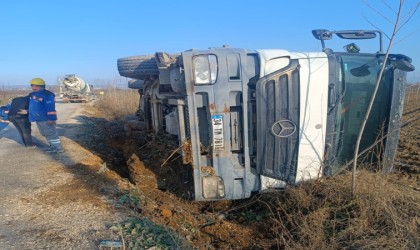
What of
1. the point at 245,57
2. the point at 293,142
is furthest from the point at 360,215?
the point at 245,57

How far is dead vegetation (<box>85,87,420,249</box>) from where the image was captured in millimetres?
3357

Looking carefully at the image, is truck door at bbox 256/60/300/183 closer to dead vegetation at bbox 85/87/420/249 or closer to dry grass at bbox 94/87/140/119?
dead vegetation at bbox 85/87/420/249

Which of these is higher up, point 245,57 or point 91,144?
point 245,57

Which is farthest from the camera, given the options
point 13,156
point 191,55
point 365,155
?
point 13,156

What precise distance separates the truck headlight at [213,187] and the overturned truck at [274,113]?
0.04 feet

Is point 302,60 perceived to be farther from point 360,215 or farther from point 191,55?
point 360,215

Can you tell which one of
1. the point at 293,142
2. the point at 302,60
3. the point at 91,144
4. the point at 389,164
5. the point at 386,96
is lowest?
the point at 91,144

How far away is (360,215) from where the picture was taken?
3.61 m

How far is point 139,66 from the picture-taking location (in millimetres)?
5730

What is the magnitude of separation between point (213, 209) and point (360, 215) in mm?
1887

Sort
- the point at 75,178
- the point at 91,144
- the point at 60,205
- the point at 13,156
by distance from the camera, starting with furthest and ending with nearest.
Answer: the point at 91,144 < the point at 13,156 < the point at 75,178 < the point at 60,205

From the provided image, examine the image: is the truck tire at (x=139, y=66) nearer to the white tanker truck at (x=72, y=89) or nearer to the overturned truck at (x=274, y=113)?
the overturned truck at (x=274, y=113)

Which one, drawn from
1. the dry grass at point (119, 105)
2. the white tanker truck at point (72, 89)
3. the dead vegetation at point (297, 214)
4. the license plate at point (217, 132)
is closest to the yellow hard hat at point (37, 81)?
the dead vegetation at point (297, 214)

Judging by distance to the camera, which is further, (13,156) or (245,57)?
(13,156)
